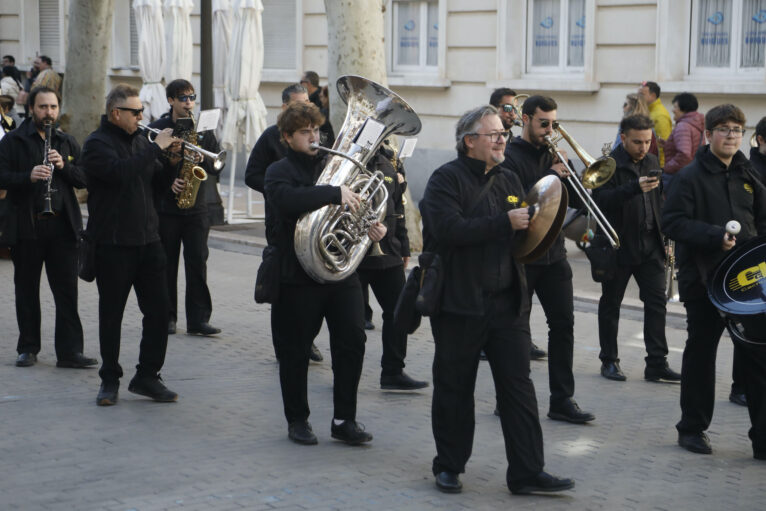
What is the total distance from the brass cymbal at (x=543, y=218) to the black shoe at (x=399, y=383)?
7.78 feet

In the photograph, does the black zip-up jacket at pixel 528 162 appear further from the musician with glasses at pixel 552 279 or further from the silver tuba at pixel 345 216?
the silver tuba at pixel 345 216

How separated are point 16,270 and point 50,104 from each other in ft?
4.00

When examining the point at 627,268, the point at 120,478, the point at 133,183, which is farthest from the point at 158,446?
the point at 627,268

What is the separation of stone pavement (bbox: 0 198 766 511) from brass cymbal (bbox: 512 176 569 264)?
3.86 ft

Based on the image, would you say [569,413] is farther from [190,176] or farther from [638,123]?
[190,176]

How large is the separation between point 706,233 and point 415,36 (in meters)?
13.4

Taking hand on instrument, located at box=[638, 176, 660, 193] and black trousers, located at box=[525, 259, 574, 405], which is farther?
hand on instrument, located at box=[638, 176, 660, 193]

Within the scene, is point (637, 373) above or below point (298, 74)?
below

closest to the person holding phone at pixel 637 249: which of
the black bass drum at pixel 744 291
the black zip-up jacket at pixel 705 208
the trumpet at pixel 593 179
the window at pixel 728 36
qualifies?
the trumpet at pixel 593 179

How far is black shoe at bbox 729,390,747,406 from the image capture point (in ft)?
25.1

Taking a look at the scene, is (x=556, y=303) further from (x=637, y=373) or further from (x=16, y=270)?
(x=16, y=270)

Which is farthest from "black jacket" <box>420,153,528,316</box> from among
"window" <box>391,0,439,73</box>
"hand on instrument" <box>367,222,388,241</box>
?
"window" <box>391,0,439,73</box>

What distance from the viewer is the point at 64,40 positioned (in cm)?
2648

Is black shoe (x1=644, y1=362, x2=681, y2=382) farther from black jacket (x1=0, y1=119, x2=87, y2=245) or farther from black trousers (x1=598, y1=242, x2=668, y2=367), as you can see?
black jacket (x1=0, y1=119, x2=87, y2=245)
